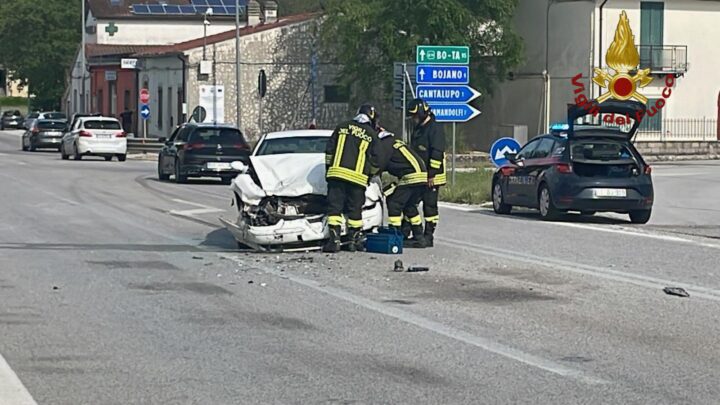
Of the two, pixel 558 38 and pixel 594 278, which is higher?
pixel 558 38

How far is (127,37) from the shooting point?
81.1 metres

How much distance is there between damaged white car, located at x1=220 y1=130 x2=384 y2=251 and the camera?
1535 cm

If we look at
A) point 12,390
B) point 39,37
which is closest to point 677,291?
point 12,390

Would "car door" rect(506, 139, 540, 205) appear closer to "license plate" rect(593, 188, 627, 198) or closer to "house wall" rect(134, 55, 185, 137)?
"license plate" rect(593, 188, 627, 198)

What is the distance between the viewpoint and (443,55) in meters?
28.0

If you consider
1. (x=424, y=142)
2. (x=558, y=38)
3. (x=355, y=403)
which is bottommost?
(x=355, y=403)

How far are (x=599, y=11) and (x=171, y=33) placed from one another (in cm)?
3711

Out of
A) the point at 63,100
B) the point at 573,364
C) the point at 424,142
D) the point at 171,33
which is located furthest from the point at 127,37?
the point at 573,364

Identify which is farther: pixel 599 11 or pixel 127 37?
pixel 127 37

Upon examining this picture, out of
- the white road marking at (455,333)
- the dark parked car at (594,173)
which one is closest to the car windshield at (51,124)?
the dark parked car at (594,173)

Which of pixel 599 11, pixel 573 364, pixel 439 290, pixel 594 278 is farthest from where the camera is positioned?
pixel 599 11

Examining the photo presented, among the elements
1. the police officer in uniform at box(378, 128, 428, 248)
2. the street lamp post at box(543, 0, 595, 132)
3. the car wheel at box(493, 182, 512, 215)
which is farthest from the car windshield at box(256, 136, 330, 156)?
the street lamp post at box(543, 0, 595, 132)

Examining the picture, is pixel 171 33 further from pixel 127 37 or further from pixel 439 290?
pixel 439 290

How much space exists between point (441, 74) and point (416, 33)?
79.6ft
